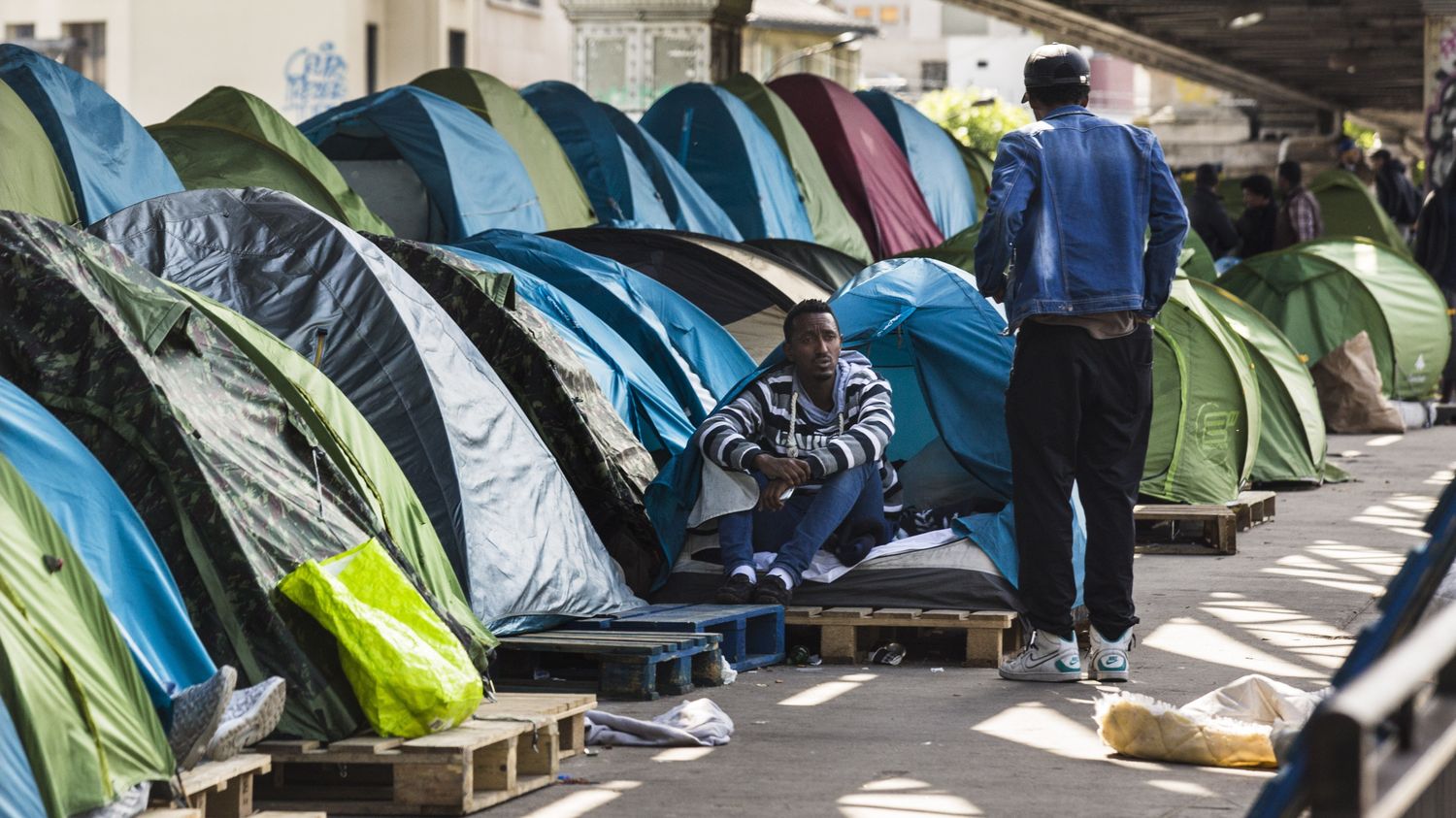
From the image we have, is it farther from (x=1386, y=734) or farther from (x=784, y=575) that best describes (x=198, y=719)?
(x=784, y=575)

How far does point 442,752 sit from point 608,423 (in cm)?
305

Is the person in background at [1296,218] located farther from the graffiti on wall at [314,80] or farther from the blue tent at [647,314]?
the graffiti on wall at [314,80]

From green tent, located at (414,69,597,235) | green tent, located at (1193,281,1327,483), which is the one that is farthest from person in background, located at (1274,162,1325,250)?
green tent, located at (414,69,597,235)

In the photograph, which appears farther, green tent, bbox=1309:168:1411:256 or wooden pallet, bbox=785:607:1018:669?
green tent, bbox=1309:168:1411:256

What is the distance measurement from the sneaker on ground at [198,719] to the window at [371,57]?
3624 centimetres

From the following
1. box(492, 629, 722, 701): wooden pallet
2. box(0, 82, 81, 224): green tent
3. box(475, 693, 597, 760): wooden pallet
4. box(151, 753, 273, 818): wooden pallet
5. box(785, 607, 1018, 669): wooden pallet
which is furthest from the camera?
box(0, 82, 81, 224): green tent

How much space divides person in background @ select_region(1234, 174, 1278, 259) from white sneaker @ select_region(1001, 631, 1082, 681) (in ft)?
43.2

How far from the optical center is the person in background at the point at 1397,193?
22.4m

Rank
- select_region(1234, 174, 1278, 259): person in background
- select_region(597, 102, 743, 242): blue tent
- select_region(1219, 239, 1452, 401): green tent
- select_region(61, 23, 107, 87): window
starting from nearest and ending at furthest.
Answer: select_region(597, 102, 743, 242): blue tent → select_region(1219, 239, 1452, 401): green tent → select_region(1234, 174, 1278, 259): person in background → select_region(61, 23, 107, 87): window

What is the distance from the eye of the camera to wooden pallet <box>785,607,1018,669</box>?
7242 millimetres

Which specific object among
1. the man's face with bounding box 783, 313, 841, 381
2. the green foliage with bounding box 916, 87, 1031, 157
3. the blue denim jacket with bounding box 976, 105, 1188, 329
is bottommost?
the man's face with bounding box 783, 313, 841, 381

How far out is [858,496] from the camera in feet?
24.9

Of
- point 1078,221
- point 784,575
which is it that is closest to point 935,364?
point 784,575

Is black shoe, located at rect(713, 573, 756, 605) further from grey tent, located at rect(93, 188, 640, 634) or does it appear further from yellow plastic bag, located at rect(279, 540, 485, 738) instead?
yellow plastic bag, located at rect(279, 540, 485, 738)
